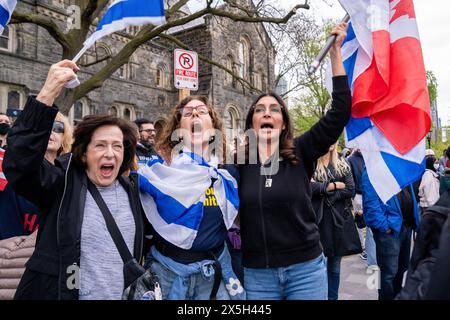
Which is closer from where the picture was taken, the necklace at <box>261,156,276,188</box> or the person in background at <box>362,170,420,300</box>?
the necklace at <box>261,156,276,188</box>

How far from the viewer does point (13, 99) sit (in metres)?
13.2

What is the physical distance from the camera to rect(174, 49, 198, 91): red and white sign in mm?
4500

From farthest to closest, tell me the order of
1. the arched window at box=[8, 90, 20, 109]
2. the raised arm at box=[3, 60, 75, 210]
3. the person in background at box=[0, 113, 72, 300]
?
the arched window at box=[8, 90, 20, 109] → the person in background at box=[0, 113, 72, 300] → the raised arm at box=[3, 60, 75, 210]

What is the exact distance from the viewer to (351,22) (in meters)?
2.65

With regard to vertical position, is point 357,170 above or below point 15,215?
above

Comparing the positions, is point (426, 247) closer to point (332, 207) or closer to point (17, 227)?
point (17, 227)

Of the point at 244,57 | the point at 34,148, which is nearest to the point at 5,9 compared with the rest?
the point at 34,148

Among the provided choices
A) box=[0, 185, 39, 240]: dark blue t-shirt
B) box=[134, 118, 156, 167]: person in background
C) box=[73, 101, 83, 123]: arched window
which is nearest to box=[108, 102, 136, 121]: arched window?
box=[73, 101, 83, 123]: arched window

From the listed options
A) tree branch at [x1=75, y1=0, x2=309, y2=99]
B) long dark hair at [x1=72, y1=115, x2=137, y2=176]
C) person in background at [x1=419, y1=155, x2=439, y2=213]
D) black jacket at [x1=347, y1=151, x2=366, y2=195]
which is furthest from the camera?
tree branch at [x1=75, y1=0, x2=309, y2=99]

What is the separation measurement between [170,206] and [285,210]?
708mm

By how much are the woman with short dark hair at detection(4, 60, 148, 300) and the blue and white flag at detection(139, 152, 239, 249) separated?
0.15 meters

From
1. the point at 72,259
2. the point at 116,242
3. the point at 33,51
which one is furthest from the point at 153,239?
the point at 33,51

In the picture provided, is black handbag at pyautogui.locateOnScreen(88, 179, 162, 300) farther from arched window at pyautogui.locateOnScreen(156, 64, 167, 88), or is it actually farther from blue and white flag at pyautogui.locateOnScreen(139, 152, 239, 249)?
arched window at pyautogui.locateOnScreen(156, 64, 167, 88)
